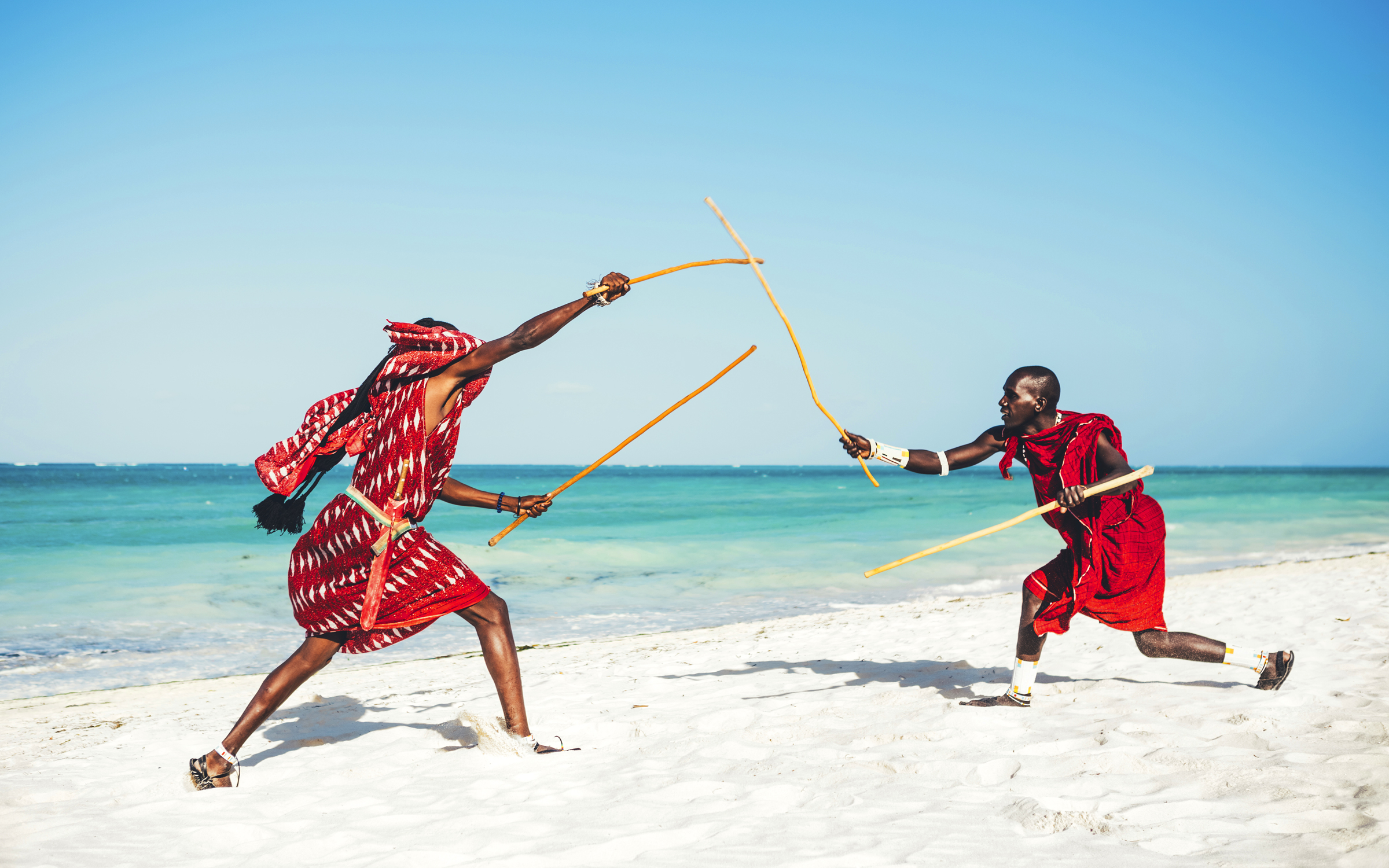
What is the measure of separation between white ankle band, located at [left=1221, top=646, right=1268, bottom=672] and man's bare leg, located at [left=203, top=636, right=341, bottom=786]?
13.3 feet

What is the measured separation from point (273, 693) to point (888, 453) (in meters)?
2.98

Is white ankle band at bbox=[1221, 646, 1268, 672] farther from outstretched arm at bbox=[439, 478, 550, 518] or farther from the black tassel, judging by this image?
the black tassel

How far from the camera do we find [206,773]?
333 centimetres

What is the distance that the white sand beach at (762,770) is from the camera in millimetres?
2631

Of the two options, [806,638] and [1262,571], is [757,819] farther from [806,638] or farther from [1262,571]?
[1262,571]

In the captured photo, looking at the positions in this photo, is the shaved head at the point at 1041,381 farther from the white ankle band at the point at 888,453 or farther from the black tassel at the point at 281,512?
the black tassel at the point at 281,512

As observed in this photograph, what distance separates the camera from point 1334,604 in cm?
692

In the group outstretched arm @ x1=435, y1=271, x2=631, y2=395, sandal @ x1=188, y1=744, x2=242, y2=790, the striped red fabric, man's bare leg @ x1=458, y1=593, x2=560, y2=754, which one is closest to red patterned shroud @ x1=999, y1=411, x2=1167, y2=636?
outstretched arm @ x1=435, y1=271, x2=631, y2=395

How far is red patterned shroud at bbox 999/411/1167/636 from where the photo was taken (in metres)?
4.06

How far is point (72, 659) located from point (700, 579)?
8.11 meters

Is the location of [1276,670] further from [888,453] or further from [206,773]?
[206,773]

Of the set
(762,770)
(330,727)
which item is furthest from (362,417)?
(762,770)

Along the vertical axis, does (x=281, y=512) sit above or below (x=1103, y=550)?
above

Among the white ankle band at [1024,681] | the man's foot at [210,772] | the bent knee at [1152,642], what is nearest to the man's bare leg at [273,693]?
the man's foot at [210,772]
